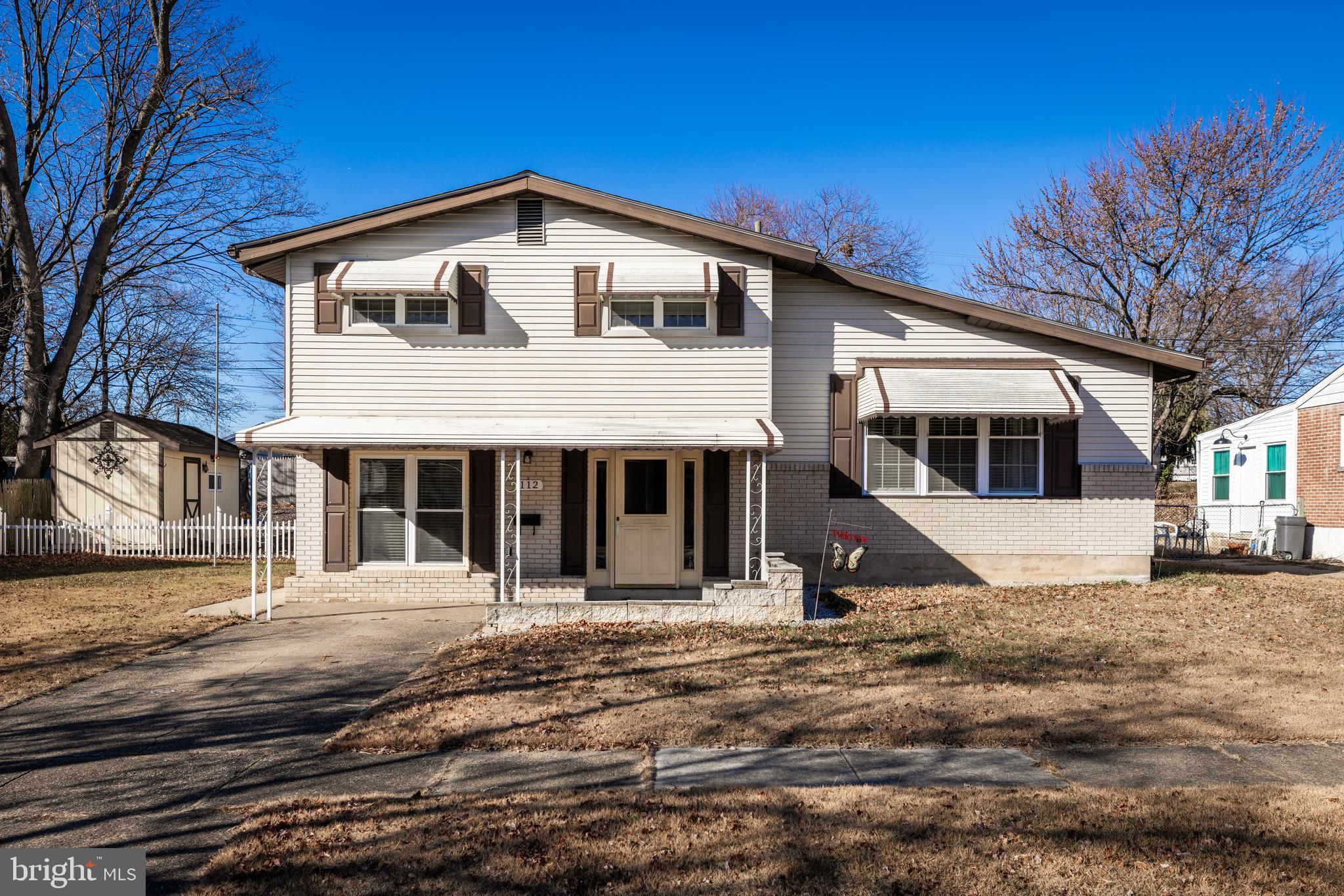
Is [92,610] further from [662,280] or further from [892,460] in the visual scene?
[892,460]

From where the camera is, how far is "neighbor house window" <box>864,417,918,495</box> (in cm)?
1408

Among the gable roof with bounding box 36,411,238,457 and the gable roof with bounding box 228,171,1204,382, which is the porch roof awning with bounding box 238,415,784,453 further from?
the gable roof with bounding box 36,411,238,457

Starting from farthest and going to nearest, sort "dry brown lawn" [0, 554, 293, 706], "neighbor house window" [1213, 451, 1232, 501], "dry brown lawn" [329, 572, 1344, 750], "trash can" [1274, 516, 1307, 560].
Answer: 1. "neighbor house window" [1213, 451, 1232, 501]
2. "trash can" [1274, 516, 1307, 560]
3. "dry brown lawn" [0, 554, 293, 706]
4. "dry brown lawn" [329, 572, 1344, 750]

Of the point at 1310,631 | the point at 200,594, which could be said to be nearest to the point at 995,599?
the point at 1310,631

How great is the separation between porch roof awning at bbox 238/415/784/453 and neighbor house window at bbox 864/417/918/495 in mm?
2393

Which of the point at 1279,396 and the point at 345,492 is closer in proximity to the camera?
the point at 345,492

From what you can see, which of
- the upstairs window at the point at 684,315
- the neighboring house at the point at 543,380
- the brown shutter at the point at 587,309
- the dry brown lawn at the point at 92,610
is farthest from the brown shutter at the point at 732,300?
the dry brown lawn at the point at 92,610

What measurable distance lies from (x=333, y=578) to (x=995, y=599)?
985 cm

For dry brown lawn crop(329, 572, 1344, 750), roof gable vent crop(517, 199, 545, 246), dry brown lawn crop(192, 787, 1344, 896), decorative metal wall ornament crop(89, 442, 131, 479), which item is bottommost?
dry brown lawn crop(329, 572, 1344, 750)

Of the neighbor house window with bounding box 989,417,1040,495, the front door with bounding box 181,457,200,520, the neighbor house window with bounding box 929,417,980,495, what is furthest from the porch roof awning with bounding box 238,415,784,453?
the front door with bounding box 181,457,200,520

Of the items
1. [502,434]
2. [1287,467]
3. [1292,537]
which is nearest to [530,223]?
[502,434]

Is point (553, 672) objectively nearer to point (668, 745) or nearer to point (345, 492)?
point (668, 745)

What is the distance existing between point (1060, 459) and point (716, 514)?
5.78 m

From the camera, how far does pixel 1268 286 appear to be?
94.5ft
